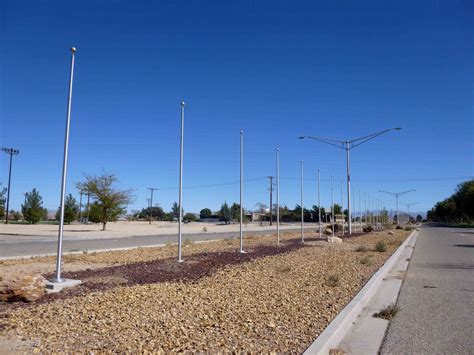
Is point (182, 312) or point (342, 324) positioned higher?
point (182, 312)

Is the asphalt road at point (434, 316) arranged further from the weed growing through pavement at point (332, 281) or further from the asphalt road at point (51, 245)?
the asphalt road at point (51, 245)

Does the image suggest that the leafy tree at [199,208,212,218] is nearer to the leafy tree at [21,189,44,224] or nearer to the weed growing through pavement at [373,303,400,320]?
the leafy tree at [21,189,44,224]

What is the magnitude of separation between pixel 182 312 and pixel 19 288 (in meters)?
2.99

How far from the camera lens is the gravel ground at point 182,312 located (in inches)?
218

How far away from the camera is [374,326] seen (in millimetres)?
7152

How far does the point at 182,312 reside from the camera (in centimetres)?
697

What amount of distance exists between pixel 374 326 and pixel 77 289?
566cm

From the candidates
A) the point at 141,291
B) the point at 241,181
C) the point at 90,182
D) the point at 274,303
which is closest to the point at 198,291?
the point at 141,291

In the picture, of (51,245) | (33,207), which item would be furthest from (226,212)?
(51,245)

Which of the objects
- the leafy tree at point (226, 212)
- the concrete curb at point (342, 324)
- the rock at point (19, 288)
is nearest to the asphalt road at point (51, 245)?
the rock at point (19, 288)

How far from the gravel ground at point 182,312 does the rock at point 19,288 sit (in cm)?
30

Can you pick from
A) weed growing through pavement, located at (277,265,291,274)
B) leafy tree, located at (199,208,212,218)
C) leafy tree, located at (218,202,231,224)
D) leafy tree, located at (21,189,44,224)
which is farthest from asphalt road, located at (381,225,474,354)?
leafy tree, located at (199,208,212,218)

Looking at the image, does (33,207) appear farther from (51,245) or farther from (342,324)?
(342,324)

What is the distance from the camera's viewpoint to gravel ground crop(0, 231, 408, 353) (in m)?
5.55
